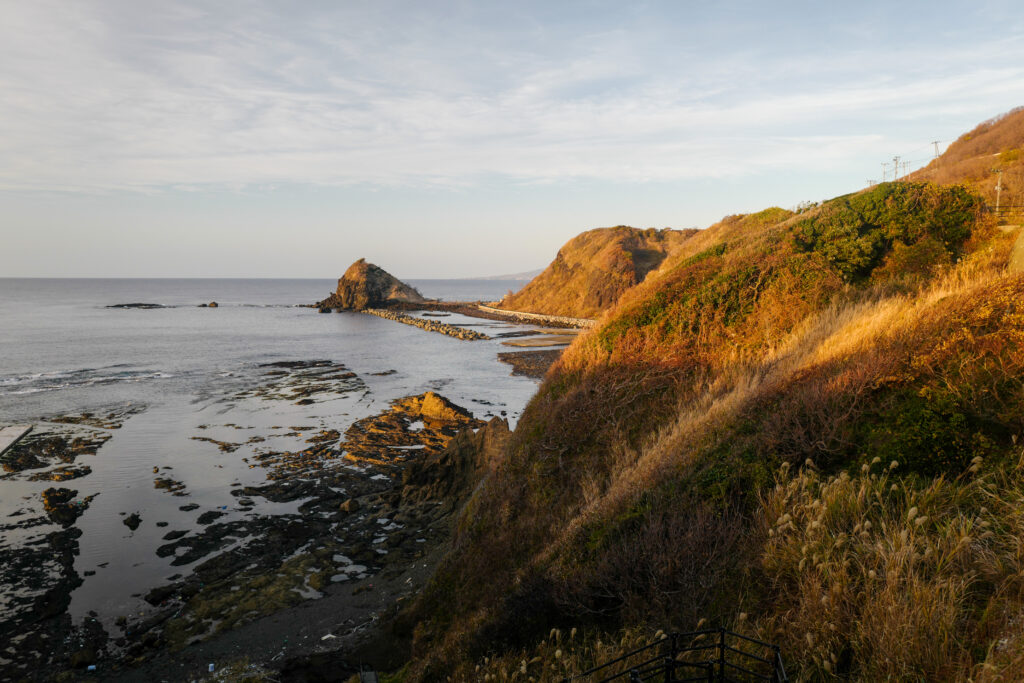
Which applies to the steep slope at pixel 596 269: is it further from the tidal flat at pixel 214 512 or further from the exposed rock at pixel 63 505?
the exposed rock at pixel 63 505

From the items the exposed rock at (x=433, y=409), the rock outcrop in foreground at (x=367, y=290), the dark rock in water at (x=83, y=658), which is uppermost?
the rock outcrop in foreground at (x=367, y=290)

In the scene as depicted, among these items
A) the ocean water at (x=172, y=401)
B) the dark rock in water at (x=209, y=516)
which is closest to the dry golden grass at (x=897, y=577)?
the ocean water at (x=172, y=401)

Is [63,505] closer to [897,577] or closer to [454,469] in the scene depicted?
[454,469]

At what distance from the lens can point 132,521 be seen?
1769cm

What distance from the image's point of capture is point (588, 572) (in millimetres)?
8336

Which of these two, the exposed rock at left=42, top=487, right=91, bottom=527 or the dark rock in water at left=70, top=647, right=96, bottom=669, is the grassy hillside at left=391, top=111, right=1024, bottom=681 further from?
the exposed rock at left=42, top=487, right=91, bottom=527

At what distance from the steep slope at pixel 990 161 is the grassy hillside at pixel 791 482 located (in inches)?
109

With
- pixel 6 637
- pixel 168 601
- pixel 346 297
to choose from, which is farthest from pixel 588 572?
pixel 346 297

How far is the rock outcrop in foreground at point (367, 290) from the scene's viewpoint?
12744cm

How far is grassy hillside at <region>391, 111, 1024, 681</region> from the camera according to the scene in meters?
5.32

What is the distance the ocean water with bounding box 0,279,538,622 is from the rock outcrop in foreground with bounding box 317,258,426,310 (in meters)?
45.7

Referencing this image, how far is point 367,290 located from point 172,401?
312 ft

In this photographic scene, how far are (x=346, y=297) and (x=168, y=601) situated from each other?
120m

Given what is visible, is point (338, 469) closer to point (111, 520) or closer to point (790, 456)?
point (111, 520)
